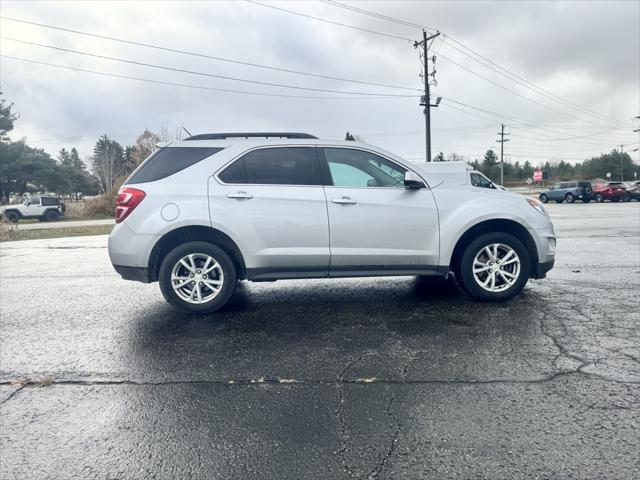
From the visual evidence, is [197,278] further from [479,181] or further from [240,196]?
[479,181]

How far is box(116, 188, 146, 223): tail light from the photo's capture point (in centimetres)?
473

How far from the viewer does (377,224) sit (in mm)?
4863

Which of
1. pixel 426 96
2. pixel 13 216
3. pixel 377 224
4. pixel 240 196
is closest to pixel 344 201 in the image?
pixel 377 224

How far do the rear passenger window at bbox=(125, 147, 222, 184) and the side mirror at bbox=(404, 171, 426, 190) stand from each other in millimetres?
2166

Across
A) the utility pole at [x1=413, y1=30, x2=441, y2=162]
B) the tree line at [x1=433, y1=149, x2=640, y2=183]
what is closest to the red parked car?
the utility pole at [x1=413, y1=30, x2=441, y2=162]

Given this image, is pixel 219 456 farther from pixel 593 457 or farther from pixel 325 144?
pixel 325 144

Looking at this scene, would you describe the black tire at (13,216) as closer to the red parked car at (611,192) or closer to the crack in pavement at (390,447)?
the crack in pavement at (390,447)

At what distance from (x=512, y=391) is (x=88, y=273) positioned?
732 centimetres

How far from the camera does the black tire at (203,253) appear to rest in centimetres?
474

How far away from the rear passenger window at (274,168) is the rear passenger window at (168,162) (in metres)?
0.35

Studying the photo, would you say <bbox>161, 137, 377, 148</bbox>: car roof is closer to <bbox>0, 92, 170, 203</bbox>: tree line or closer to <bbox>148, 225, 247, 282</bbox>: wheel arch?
<bbox>148, 225, 247, 282</bbox>: wheel arch

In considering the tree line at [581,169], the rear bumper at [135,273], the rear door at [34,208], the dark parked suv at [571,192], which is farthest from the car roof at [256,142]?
the tree line at [581,169]

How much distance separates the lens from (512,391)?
2971mm

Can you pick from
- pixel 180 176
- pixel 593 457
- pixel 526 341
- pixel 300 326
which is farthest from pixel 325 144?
pixel 593 457
